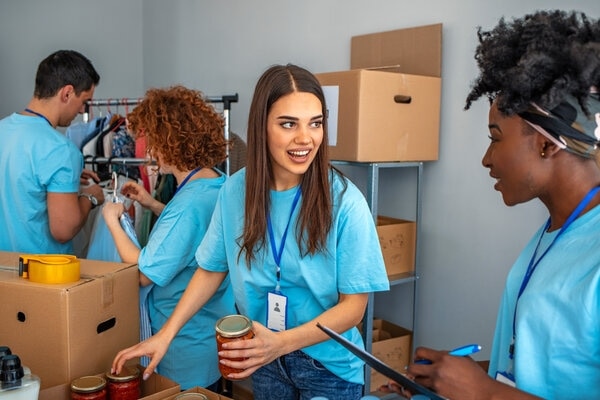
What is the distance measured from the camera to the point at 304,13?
333cm

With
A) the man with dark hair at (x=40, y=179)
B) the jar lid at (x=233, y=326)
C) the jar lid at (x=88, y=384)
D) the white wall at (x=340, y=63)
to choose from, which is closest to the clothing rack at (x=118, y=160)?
the man with dark hair at (x=40, y=179)

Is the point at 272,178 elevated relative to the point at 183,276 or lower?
elevated

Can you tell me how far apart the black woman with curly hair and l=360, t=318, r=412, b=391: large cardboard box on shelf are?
5.33 feet

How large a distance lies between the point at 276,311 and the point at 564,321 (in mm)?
771

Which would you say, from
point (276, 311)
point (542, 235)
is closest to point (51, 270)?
point (276, 311)

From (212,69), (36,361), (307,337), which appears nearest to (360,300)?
(307,337)

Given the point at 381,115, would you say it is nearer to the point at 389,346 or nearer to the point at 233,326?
the point at 389,346

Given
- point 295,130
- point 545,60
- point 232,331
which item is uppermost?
point 545,60

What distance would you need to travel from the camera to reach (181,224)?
1837mm

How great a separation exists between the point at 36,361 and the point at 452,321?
1852 millimetres

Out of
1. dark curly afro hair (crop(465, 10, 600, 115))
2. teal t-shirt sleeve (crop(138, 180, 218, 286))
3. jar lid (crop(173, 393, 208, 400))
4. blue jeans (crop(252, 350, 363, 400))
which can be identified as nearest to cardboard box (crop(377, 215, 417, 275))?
teal t-shirt sleeve (crop(138, 180, 218, 286))

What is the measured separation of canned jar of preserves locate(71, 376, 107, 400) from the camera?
121 centimetres

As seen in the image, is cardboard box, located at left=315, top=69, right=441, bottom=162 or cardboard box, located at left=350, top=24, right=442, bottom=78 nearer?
cardboard box, located at left=315, top=69, right=441, bottom=162

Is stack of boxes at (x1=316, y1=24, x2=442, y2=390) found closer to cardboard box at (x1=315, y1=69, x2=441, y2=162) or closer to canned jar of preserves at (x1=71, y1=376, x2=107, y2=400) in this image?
cardboard box at (x1=315, y1=69, x2=441, y2=162)
